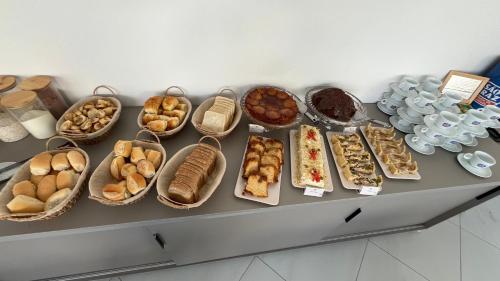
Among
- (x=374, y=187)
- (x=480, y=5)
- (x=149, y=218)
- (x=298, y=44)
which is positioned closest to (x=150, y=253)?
(x=149, y=218)

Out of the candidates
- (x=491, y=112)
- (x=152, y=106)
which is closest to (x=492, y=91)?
(x=491, y=112)

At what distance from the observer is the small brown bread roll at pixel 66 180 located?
675mm

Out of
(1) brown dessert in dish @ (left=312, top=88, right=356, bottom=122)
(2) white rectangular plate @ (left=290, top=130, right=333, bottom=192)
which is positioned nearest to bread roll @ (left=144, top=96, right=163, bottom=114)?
(2) white rectangular plate @ (left=290, top=130, right=333, bottom=192)

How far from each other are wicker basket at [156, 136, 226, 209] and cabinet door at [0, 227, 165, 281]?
0.76 ft

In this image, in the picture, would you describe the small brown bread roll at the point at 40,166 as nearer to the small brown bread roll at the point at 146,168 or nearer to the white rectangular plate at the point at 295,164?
the small brown bread roll at the point at 146,168

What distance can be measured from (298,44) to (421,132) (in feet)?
2.25

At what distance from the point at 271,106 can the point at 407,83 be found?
70 centimetres

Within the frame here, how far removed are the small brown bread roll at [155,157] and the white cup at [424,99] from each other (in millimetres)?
1144

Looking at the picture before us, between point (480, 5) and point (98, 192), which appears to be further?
point (480, 5)

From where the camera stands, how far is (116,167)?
72 cm

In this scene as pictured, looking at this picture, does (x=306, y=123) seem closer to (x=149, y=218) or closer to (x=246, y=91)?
(x=246, y=91)

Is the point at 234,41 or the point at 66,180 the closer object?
the point at 66,180

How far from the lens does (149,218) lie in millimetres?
697

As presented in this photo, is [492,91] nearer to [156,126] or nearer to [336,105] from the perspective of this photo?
[336,105]
